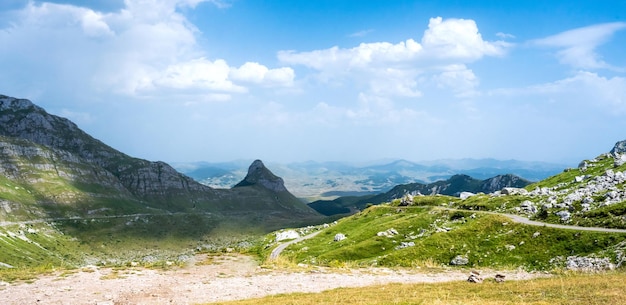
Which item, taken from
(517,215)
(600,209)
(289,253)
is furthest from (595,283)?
(289,253)

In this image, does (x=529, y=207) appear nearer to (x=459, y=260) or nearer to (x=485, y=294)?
(x=459, y=260)

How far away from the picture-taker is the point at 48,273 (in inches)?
1610

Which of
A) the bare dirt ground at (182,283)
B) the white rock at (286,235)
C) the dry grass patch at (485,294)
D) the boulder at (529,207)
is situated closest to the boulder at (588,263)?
the bare dirt ground at (182,283)

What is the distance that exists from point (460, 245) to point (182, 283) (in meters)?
43.1

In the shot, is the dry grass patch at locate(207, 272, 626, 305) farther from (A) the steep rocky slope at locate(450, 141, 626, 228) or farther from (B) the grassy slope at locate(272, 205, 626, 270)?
(A) the steep rocky slope at locate(450, 141, 626, 228)

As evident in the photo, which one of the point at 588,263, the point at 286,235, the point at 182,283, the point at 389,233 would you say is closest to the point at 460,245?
the point at 588,263

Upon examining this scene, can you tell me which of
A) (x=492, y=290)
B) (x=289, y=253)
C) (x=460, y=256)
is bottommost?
(x=289, y=253)

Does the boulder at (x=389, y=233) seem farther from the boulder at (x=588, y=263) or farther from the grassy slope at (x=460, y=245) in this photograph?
the boulder at (x=588, y=263)

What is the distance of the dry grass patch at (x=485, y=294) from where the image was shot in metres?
25.1

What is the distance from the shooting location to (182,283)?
3781cm

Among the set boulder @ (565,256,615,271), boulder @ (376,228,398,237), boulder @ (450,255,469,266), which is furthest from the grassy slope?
boulder @ (565,256,615,271)

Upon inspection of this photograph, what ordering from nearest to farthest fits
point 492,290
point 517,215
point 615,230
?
point 492,290, point 615,230, point 517,215

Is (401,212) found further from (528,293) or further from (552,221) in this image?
(528,293)

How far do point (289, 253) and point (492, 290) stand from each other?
5658 cm
